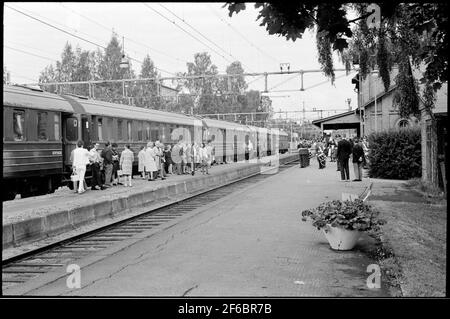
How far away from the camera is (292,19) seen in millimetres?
3975

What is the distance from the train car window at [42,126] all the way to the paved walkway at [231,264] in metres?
7.33

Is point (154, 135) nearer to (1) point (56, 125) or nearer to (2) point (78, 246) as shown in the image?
(1) point (56, 125)

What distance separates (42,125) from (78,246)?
336 inches

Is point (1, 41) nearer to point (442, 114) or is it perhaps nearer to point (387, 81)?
point (387, 81)

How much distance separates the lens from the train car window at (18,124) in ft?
51.0

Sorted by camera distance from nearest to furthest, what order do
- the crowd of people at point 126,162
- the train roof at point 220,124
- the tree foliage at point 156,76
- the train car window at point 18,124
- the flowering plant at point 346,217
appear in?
1. the flowering plant at point 346,217
2. the train car window at point 18,124
3. the crowd of people at point 126,162
4. the tree foliage at point 156,76
5. the train roof at point 220,124

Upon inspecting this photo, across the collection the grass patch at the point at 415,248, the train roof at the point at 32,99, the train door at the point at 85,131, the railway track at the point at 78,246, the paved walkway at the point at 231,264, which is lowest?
the railway track at the point at 78,246

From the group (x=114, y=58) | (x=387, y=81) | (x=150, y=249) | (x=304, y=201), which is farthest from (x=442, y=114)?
(x=114, y=58)

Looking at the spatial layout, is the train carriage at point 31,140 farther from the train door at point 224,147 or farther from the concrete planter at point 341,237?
the train door at point 224,147

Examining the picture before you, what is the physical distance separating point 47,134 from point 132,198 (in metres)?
4.45

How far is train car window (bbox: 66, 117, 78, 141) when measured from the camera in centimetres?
1922

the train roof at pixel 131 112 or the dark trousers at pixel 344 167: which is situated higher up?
the train roof at pixel 131 112

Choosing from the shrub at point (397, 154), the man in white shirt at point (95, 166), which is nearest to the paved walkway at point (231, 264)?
the man in white shirt at point (95, 166)
